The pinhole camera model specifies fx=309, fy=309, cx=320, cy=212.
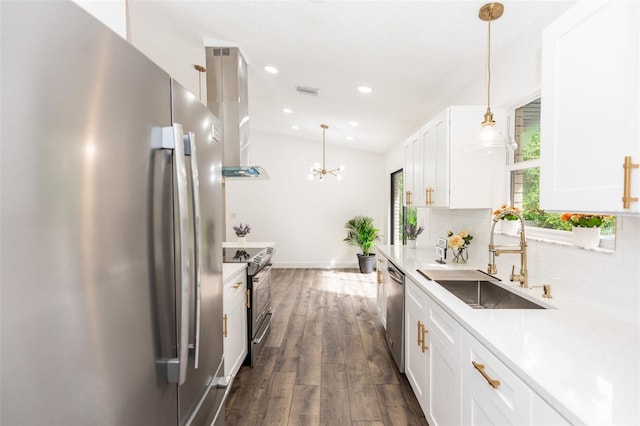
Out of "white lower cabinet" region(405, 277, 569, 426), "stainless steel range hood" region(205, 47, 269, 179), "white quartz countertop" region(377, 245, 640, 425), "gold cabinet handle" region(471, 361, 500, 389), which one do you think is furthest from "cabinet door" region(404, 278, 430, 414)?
"stainless steel range hood" region(205, 47, 269, 179)

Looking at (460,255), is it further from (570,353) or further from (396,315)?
(570,353)

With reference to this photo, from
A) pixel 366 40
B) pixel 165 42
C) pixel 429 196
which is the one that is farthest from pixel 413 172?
pixel 165 42

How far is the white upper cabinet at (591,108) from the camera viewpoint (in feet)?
3.09

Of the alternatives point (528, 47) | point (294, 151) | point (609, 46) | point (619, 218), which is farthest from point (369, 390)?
point (294, 151)

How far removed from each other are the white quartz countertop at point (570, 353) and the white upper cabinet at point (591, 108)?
0.49m

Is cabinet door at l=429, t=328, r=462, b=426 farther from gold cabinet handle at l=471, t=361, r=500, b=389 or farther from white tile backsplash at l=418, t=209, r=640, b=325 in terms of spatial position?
white tile backsplash at l=418, t=209, r=640, b=325

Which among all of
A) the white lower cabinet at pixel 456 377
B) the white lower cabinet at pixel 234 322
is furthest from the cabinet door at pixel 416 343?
the white lower cabinet at pixel 234 322

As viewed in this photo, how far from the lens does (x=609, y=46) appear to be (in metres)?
1.01

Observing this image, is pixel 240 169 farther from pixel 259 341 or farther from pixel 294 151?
pixel 294 151

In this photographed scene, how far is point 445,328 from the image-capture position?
1.59 meters

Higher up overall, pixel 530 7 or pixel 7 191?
pixel 530 7

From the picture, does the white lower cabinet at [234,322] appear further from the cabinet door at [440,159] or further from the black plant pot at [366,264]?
the black plant pot at [366,264]

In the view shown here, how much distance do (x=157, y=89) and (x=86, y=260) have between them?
0.49 metres

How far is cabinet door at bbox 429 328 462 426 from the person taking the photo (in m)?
1.43
